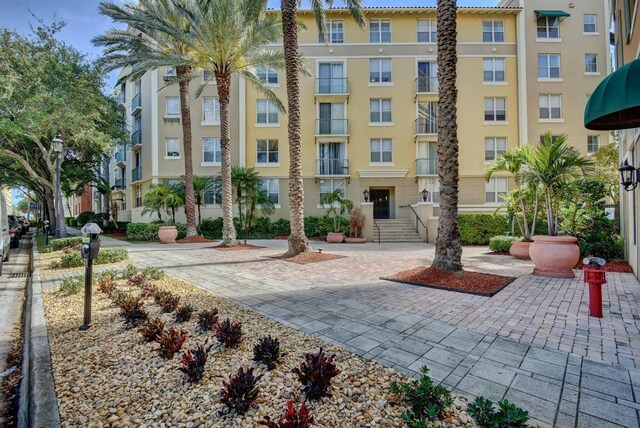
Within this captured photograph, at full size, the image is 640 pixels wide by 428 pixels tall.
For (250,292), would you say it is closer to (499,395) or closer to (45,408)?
(45,408)

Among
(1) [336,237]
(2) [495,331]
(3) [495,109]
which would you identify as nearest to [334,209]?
(1) [336,237]

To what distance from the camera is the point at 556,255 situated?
24.2 ft

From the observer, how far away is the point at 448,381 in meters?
2.88

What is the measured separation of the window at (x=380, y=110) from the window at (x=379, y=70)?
1487 millimetres

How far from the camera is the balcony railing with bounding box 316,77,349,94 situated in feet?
75.5

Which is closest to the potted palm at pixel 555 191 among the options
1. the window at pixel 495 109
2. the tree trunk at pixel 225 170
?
the tree trunk at pixel 225 170

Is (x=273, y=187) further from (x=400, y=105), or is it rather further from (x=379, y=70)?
(x=379, y=70)

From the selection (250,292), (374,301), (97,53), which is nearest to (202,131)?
(97,53)

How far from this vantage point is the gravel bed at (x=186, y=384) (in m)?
2.45

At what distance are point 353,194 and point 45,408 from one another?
2112cm

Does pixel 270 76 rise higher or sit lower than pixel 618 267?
higher

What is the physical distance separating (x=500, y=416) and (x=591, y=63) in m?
30.3

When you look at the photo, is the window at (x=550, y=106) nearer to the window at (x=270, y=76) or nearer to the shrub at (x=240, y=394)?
the window at (x=270, y=76)

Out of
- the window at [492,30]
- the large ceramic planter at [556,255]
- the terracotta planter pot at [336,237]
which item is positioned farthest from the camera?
the window at [492,30]
